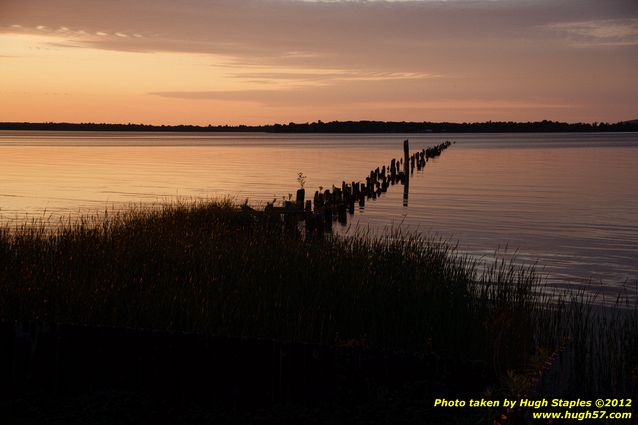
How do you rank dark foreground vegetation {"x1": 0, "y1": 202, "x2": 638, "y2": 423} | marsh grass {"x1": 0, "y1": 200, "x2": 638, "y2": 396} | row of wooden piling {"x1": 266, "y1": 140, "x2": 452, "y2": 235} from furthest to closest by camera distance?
row of wooden piling {"x1": 266, "y1": 140, "x2": 452, "y2": 235}
marsh grass {"x1": 0, "y1": 200, "x2": 638, "y2": 396}
dark foreground vegetation {"x1": 0, "y1": 202, "x2": 638, "y2": 423}

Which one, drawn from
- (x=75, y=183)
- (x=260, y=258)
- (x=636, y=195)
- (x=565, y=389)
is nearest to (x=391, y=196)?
(x=636, y=195)

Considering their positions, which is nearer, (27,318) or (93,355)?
(93,355)

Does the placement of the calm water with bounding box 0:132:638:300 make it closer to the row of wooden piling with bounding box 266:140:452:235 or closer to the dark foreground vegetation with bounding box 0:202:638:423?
the row of wooden piling with bounding box 266:140:452:235

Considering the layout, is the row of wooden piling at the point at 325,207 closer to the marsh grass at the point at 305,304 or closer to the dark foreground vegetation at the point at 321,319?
the dark foreground vegetation at the point at 321,319

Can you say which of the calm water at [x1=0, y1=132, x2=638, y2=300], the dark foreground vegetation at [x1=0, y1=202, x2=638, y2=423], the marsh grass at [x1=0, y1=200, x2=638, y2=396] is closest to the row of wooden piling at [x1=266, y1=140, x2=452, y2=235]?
the calm water at [x1=0, y1=132, x2=638, y2=300]

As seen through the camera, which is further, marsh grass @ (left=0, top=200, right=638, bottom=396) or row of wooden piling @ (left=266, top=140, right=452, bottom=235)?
row of wooden piling @ (left=266, top=140, right=452, bottom=235)

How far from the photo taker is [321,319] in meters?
9.25

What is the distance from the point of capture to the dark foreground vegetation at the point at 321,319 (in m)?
6.49

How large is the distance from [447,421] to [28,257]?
24.1 ft

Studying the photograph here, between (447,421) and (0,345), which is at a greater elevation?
(0,345)

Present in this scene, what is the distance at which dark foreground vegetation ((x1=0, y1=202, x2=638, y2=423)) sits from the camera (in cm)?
649

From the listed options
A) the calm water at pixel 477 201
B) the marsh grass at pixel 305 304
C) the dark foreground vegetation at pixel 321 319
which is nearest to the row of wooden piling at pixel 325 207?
the calm water at pixel 477 201

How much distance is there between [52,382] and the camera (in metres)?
6.82

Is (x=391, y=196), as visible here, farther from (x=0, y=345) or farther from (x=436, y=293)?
(x=0, y=345)
